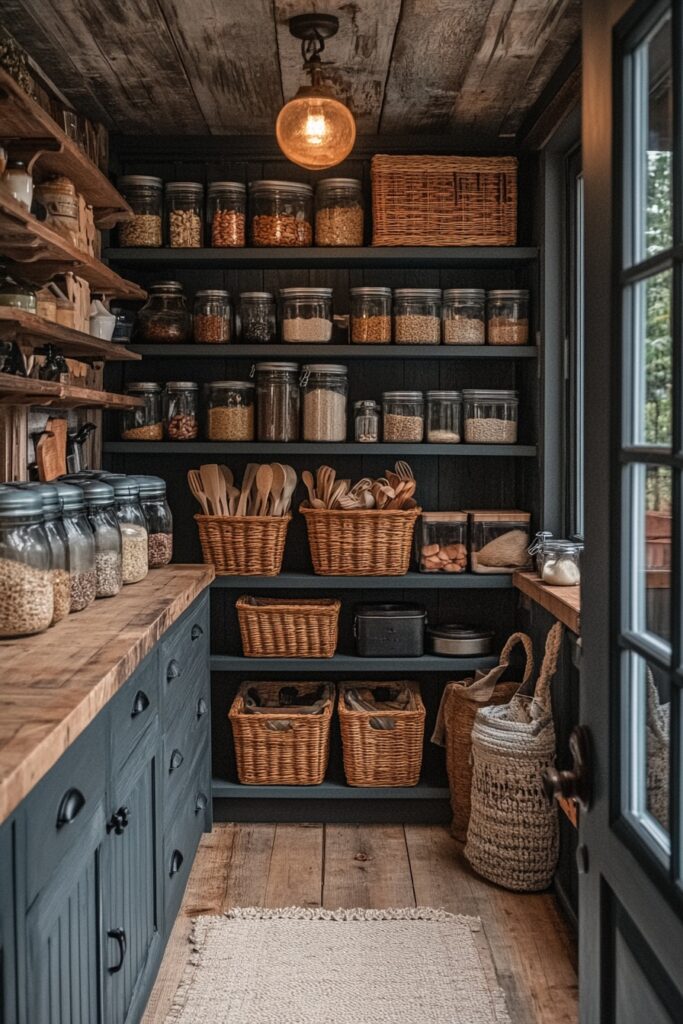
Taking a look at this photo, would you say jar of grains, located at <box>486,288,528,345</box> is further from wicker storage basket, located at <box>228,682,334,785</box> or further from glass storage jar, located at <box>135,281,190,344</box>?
wicker storage basket, located at <box>228,682,334,785</box>

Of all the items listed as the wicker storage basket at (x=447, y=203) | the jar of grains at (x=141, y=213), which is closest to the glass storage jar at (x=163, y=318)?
the jar of grains at (x=141, y=213)

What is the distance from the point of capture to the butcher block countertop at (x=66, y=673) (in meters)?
1.33

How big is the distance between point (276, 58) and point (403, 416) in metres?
1.24

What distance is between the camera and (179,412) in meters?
3.69

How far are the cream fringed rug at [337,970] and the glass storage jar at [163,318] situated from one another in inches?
76.3

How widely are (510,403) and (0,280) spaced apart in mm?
1898

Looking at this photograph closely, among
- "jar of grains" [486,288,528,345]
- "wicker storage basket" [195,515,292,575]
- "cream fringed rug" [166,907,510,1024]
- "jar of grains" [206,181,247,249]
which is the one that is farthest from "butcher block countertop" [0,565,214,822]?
"jar of grains" [486,288,528,345]

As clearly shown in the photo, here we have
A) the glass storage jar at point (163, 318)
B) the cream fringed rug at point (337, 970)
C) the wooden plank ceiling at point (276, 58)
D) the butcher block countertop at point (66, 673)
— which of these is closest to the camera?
the butcher block countertop at point (66, 673)

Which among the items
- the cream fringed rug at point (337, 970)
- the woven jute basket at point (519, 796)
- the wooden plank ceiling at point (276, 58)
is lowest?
the cream fringed rug at point (337, 970)

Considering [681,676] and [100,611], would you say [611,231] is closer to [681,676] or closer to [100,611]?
[681,676]

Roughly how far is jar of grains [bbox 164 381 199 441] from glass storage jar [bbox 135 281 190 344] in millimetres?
164

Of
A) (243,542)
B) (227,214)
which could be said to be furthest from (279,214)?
(243,542)

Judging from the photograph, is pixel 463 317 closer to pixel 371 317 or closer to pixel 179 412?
pixel 371 317

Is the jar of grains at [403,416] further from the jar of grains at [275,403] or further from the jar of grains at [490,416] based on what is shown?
the jar of grains at [275,403]
